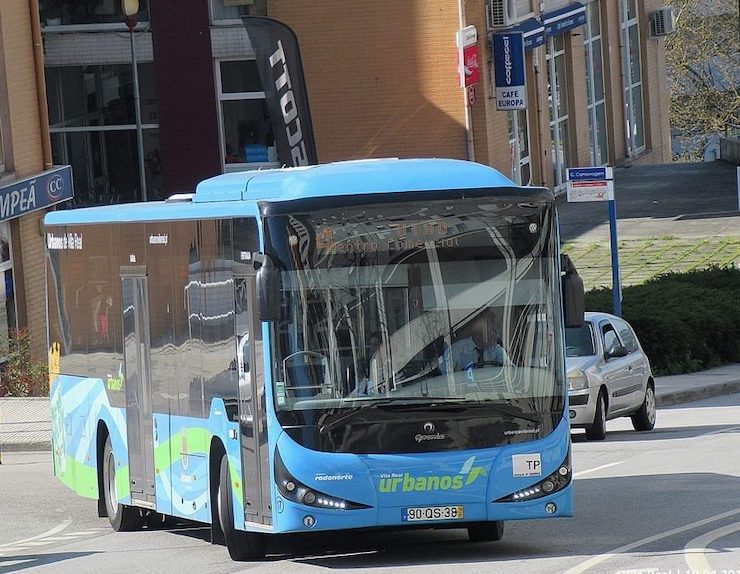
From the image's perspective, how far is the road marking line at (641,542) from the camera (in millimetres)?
11727

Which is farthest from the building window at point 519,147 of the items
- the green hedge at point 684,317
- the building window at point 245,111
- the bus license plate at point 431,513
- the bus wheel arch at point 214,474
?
the bus license plate at point 431,513

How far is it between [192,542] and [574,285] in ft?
14.2

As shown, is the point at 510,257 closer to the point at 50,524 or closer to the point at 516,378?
the point at 516,378

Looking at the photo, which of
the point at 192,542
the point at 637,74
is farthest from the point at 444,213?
the point at 637,74

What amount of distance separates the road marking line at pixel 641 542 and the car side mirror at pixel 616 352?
7.77 m

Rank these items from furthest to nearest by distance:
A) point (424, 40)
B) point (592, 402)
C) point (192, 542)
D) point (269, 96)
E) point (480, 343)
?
point (424, 40) → point (269, 96) → point (592, 402) → point (192, 542) → point (480, 343)

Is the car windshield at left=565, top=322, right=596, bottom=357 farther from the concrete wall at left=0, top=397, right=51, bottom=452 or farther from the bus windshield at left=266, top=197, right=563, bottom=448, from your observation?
the bus windshield at left=266, top=197, right=563, bottom=448

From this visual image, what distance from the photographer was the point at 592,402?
2161cm

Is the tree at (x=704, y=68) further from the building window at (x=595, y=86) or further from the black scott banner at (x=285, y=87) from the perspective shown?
the black scott banner at (x=285, y=87)

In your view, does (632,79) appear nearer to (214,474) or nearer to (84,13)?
(84,13)

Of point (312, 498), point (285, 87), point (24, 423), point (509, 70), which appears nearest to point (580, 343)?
point (24, 423)

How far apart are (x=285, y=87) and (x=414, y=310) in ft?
81.4

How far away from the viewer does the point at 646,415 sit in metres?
23.5

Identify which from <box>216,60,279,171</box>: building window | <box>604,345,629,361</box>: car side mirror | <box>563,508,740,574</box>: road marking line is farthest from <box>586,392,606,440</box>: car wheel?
<box>216,60,279,171</box>: building window
